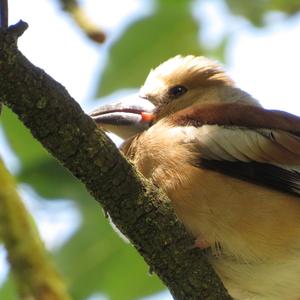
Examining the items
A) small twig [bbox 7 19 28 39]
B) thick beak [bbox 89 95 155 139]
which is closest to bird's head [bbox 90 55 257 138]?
thick beak [bbox 89 95 155 139]

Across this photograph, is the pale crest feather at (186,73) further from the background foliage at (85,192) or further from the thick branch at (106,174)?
the thick branch at (106,174)

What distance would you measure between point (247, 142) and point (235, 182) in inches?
17.5

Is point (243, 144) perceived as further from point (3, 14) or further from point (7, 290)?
point (3, 14)

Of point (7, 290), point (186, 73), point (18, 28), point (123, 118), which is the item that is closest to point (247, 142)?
point (123, 118)

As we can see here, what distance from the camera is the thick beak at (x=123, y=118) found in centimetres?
602

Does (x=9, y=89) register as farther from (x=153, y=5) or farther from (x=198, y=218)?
(x=153, y=5)

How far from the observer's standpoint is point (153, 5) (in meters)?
6.41

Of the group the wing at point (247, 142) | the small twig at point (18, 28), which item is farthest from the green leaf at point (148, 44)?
the small twig at point (18, 28)

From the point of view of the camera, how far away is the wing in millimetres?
5066

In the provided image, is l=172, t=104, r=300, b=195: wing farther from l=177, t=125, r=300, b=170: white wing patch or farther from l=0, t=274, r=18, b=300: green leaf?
l=0, t=274, r=18, b=300: green leaf

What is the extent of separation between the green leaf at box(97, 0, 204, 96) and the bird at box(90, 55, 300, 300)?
45cm

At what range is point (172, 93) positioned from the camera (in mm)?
6711

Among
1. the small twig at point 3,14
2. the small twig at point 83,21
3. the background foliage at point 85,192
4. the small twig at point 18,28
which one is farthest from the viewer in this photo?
the background foliage at point 85,192

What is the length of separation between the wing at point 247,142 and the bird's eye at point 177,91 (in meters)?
1.02
